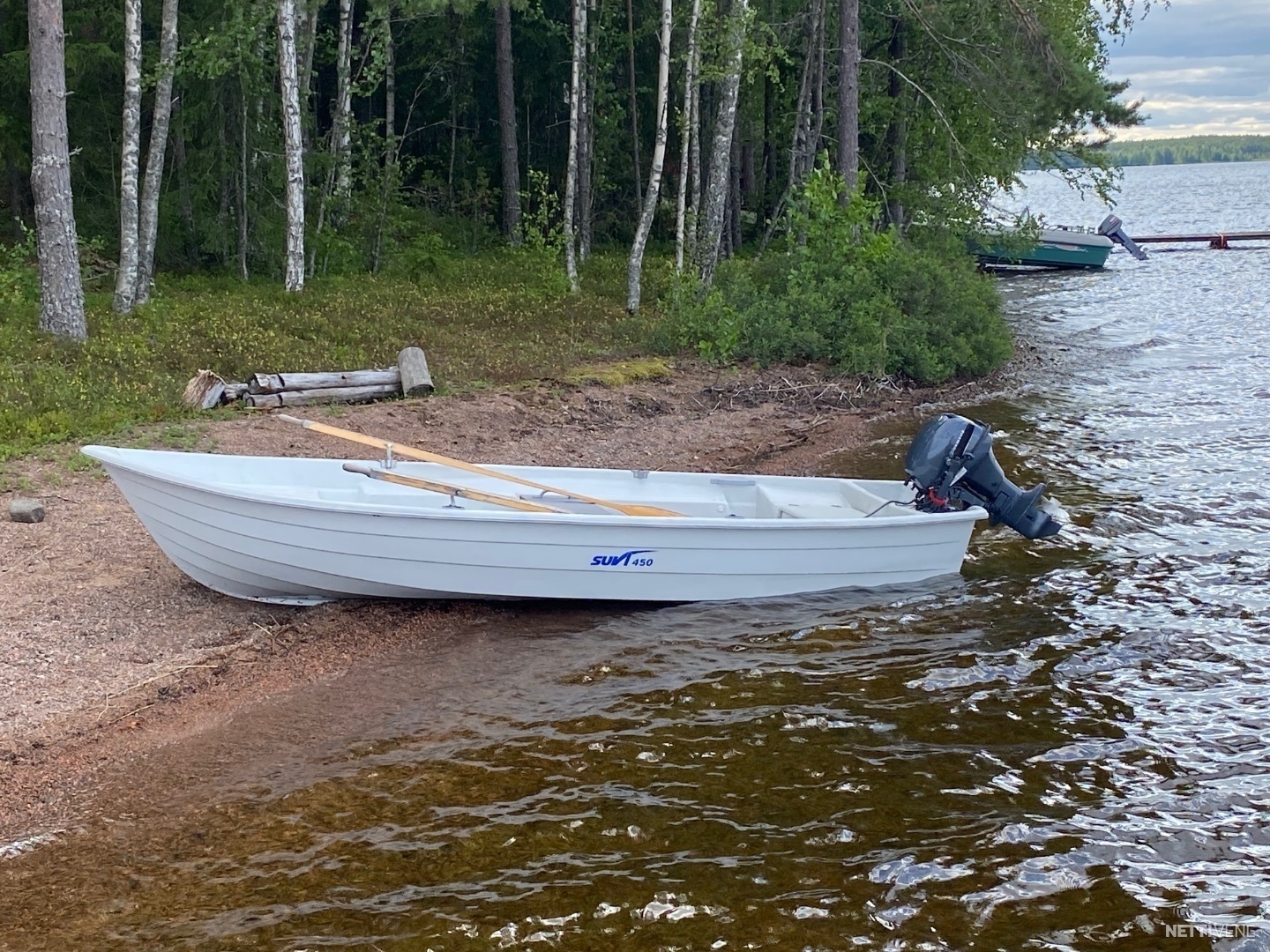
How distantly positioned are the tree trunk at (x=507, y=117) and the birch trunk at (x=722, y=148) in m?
5.77

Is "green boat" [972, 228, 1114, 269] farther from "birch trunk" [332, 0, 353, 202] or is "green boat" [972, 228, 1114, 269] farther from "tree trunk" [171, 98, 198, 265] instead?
"tree trunk" [171, 98, 198, 265]

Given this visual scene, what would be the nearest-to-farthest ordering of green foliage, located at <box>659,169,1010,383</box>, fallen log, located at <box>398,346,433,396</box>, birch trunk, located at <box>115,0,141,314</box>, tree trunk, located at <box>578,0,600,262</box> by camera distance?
fallen log, located at <box>398,346,433,396</box>
birch trunk, located at <box>115,0,141,314</box>
green foliage, located at <box>659,169,1010,383</box>
tree trunk, located at <box>578,0,600,262</box>

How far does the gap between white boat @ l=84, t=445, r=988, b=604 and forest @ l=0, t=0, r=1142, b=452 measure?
→ 3645mm

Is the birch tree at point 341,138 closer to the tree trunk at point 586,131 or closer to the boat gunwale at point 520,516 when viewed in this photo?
the tree trunk at point 586,131

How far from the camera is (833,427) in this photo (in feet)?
45.5

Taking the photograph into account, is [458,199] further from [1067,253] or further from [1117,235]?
[1117,235]

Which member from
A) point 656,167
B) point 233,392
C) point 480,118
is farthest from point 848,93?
point 480,118

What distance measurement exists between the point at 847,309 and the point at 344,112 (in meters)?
10.5

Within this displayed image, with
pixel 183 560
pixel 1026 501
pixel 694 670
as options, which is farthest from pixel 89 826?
pixel 1026 501

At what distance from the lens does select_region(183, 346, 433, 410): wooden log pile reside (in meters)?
11.4


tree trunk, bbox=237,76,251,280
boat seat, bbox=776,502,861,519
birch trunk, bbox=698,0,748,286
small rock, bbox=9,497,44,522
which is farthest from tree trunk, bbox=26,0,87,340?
birch trunk, bbox=698,0,748,286

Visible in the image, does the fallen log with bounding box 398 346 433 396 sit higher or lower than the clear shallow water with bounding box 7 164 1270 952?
higher

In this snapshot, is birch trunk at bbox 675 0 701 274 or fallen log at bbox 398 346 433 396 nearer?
fallen log at bbox 398 346 433 396

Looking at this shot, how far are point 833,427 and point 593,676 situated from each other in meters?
7.56
